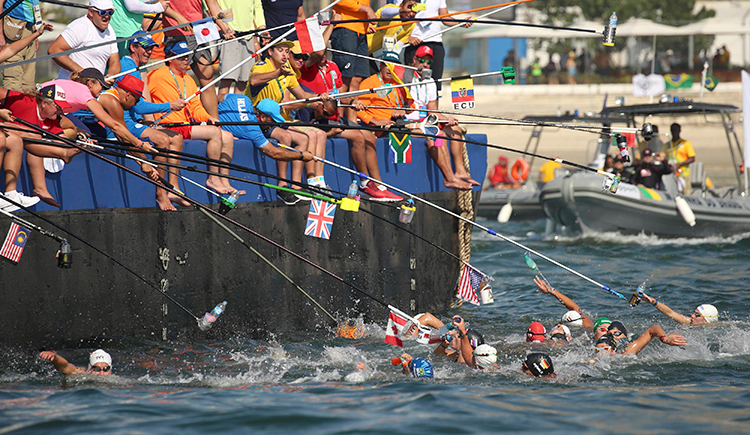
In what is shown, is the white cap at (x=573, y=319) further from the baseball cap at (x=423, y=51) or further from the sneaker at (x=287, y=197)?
the sneaker at (x=287, y=197)

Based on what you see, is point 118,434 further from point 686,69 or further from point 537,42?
point 537,42

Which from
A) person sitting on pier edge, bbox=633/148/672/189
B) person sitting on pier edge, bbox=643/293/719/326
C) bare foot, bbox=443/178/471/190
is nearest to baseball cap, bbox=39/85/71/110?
bare foot, bbox=443/178/471/190

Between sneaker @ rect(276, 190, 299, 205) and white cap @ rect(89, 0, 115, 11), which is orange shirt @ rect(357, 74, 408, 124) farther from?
white cap @ rect(89, 0, 115, 11)

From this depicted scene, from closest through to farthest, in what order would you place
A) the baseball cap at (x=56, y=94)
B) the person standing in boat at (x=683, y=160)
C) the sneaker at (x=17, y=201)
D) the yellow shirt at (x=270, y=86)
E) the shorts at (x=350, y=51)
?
1. the sneaker at (x=17, y=201)
2. the baseball cap at (x=56, y=94)
3. the yellow shirt at (x=270, y=86)
4. the shorts at (x=350, y=51)
5. the person standing in boat at (x=683, y=160)

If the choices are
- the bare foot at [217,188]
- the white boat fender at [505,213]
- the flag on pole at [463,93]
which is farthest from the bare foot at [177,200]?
the white boat fender at [505,213]

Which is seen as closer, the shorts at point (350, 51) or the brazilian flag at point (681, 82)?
Result: the shorts at point (350, 51)

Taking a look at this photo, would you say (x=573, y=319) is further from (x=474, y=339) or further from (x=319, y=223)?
(x=319, y=223)

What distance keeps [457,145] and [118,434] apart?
257 inches

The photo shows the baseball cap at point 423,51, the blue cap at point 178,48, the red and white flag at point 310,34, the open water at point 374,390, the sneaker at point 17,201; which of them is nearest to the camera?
the open water at point 374,390

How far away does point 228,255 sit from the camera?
32.0 feet

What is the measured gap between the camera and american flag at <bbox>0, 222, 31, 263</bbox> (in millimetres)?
7902

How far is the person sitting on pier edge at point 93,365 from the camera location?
8.10 metres

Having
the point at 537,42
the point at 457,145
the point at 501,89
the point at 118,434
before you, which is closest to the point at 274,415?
the point at 118,434

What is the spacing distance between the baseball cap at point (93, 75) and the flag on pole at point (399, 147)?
371cm
